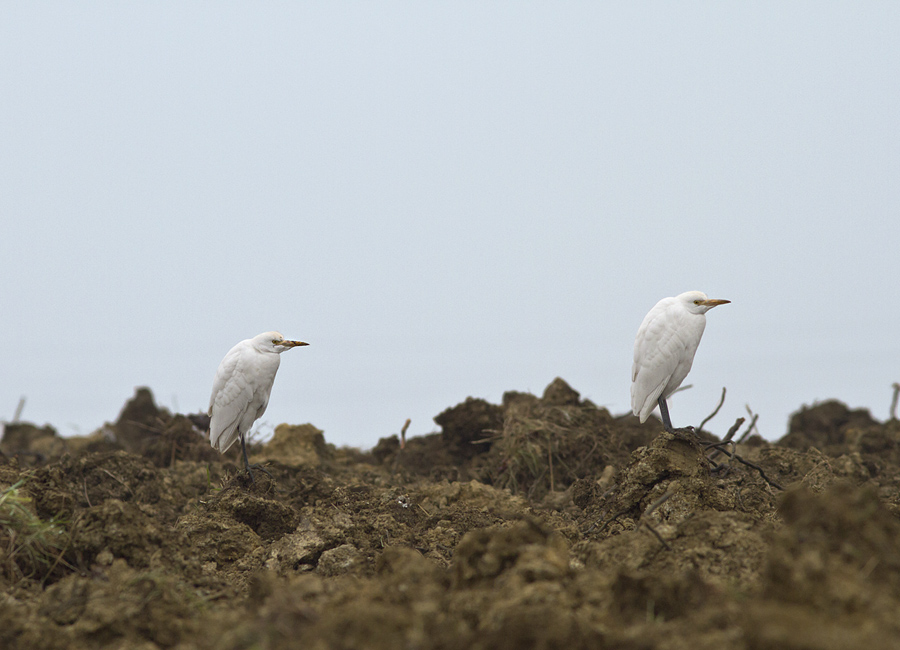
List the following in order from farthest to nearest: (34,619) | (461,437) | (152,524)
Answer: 1. (461,437)
2. (152,524)
3. (34,619)

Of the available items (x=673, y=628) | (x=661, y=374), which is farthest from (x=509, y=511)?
(x=673, y=628)

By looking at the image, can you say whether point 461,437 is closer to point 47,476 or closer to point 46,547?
point 47,476

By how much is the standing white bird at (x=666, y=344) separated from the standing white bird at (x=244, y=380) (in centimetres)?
367

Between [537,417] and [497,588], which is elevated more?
[537,417]

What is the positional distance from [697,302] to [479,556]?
180 inches

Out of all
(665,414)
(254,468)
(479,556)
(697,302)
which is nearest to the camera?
(479,556)

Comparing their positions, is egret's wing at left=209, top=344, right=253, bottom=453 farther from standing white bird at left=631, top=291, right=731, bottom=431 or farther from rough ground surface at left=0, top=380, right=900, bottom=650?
standing white bird at left=631, top=291, right=731, bottom=431

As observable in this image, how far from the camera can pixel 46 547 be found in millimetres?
5430

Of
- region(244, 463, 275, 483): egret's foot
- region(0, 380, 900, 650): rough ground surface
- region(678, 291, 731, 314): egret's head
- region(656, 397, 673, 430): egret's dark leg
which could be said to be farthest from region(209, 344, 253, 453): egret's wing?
region(678, 291, 731, 314): egret's head

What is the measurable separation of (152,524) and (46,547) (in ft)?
2.43

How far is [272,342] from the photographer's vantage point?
350 inches

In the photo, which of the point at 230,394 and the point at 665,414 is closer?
the point at 665,414

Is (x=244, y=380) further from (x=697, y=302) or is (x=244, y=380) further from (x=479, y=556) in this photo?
(x=479, y=556)

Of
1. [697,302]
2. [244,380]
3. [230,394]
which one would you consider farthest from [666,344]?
[230,394]
